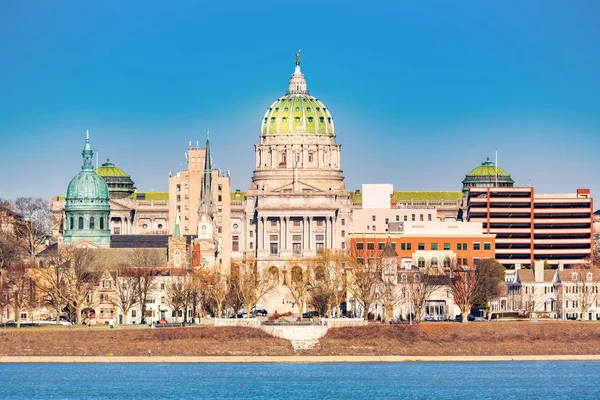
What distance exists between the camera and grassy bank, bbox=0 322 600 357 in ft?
595

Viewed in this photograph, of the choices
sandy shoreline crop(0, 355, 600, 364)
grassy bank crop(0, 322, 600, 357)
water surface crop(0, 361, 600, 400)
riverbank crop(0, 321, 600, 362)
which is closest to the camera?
water surface crop(0, 361, 600, 400)

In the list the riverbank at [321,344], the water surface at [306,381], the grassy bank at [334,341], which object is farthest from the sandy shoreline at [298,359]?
the water surface at [306,381]

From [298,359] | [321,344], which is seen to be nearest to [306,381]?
[298,359]

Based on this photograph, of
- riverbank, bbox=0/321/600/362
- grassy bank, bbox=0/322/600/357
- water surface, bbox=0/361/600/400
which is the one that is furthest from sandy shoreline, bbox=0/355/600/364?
water surface, bbox=0/361/600/400

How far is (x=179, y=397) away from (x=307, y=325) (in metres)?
41.9

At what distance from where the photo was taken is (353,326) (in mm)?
189375

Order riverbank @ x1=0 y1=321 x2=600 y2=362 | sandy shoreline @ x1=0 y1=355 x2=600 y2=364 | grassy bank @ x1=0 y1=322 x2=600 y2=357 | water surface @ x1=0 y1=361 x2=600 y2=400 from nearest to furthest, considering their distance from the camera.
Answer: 1. water surface @ x1=0 y1=361 x2=600 y2=400
2. sandy shoreline @ x1=0 y1=355 x2=600 y2=364
3. riverbank @ x1=0 y1=321 x2=600 y2=362
4. grassy bank @ x1=0 y1=322 x2=600 y2=357

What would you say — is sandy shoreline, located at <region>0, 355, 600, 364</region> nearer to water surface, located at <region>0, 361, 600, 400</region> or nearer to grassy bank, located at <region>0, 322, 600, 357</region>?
grassy bank, located at <region>0, 322, 600, 357</region>

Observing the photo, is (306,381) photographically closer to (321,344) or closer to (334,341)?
(321,344)

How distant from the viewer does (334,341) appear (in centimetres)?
18675

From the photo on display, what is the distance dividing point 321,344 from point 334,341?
49.7 inches

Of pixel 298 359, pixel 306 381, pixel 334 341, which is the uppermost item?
pixel 334 341

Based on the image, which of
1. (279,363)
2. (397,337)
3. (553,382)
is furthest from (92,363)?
(553,382)

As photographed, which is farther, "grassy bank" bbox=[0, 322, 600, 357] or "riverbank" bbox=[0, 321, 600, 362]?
"grassy bank" bbox=[0, 322, 600, 357]
